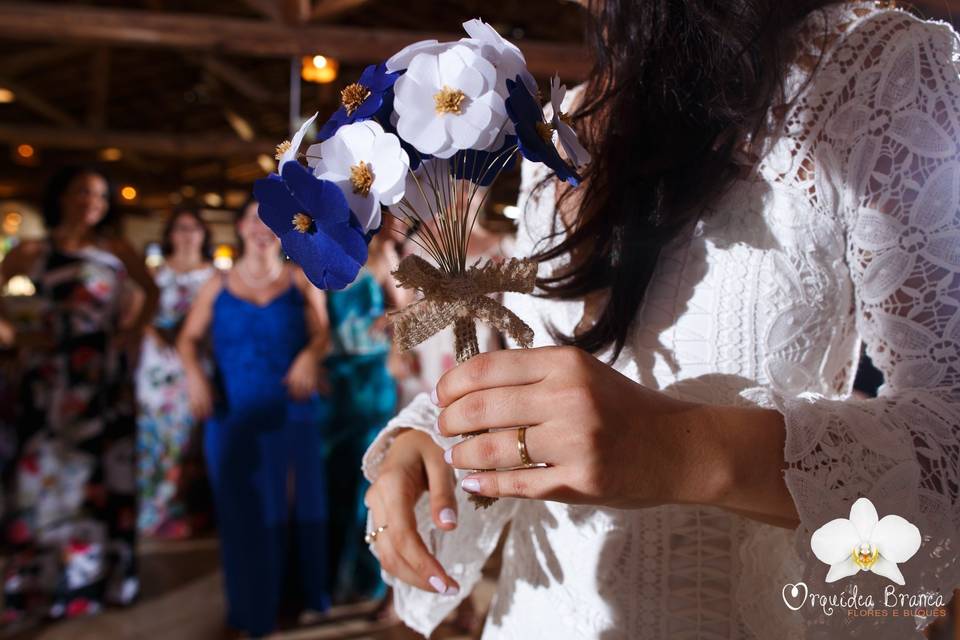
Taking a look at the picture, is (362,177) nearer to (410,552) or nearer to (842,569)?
(410,552)

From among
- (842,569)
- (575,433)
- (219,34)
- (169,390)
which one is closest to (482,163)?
(575,433)

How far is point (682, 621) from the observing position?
81cm

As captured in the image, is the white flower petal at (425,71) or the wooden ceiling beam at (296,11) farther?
the wooden ceiling beam at (296,11)

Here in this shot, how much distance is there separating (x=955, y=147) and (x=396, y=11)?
7.83m

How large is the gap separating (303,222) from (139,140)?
8864 millimetres

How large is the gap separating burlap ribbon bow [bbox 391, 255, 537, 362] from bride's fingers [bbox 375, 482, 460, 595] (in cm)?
25

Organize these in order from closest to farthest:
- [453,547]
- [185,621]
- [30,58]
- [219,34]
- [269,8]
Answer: [453,547] < [185,621] < [269,8] < [219,34] < [30,58]

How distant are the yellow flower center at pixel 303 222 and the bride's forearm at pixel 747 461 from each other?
13.7 inches

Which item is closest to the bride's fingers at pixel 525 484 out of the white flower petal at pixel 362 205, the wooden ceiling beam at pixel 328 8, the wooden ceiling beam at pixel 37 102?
the white flower petal at pixel 362 205

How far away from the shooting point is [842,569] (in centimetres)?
64

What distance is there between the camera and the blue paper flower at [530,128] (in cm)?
58

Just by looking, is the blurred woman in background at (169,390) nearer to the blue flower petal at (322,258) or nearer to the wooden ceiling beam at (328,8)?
the wooden ceiling beam at (328,8)

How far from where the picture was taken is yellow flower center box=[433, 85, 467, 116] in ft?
1.84

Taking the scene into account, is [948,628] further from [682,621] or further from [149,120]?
[149,120]
